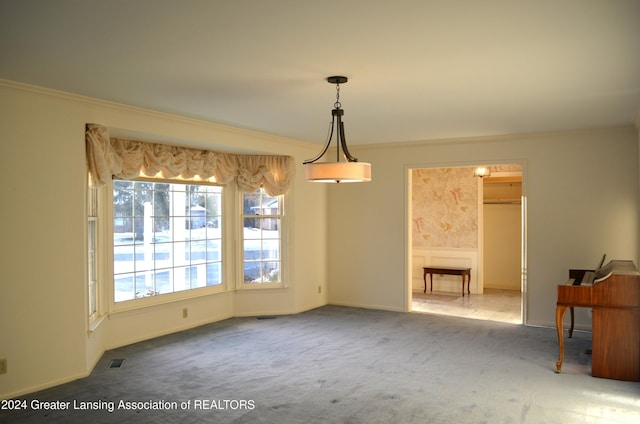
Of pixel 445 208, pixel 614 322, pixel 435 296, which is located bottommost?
pixel 435 296

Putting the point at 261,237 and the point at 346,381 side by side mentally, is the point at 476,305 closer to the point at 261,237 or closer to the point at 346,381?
the point at 261,237

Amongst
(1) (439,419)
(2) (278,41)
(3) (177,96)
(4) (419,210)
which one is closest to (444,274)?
(4) (419,210)

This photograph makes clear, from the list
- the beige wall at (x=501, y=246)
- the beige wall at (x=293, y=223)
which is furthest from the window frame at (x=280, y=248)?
the beige wall at (x=501, y=246)

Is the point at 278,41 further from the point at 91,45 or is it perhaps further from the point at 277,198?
the point at 277,198

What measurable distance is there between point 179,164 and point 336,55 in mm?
3316

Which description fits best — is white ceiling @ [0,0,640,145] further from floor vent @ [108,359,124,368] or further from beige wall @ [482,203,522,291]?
beige wall @ [482,203,522,291]

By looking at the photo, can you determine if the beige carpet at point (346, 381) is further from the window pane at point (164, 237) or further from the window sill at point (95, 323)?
the window pane at point (164, 237)

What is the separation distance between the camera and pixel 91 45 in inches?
119

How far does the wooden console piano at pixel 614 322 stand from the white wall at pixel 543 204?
1.77 metres

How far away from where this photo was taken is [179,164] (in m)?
5.94

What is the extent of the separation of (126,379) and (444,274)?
6002 mm

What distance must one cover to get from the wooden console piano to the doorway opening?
388 centimetres

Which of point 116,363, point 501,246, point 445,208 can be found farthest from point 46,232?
point 501,246

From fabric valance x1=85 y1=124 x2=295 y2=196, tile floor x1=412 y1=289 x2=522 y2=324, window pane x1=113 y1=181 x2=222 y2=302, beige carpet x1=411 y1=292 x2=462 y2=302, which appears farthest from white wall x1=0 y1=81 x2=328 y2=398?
beige carpet x1=411 y1=292 x2=462 y2=302
